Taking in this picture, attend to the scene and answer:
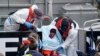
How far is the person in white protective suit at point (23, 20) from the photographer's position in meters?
9.97

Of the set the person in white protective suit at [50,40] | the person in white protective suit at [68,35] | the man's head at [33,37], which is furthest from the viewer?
the person in white protective suit at [68,35]

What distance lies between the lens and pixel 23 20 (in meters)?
10.1

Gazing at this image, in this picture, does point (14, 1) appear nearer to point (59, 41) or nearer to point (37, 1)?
point (37, 1)

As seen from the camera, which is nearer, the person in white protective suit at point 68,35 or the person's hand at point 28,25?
the person in white protective suit at point 68,35

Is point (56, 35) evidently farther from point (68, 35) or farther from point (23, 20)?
point (23, 20)

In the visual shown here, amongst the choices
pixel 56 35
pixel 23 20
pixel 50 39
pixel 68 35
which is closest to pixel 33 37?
pixel 50 39

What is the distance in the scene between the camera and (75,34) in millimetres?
9750

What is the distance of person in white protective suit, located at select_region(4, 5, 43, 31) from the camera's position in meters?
9.97

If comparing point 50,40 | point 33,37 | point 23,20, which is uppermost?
point 23,20

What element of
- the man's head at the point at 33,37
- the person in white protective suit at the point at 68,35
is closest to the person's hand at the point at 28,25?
the person in white protective suit at the point at 68,35

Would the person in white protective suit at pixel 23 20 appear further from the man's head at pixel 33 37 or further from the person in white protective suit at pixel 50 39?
the man's head at pixel 33 37

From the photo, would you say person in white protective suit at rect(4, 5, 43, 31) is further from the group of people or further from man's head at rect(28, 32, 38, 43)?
man's head at rect(28, 32, 38, 43)

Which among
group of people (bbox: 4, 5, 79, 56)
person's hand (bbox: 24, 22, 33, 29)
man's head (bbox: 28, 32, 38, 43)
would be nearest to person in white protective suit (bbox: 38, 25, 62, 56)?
group of people (bbox: 4, 5, 79, 56)

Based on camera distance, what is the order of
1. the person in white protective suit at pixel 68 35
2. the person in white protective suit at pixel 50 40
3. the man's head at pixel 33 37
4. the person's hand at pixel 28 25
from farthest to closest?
the person's hand at pixel 28 25 → the person in white protective suit at pixel 68 35 → the person in white protective suit at pixel 50 40 → the man's head at pixel 33 37
